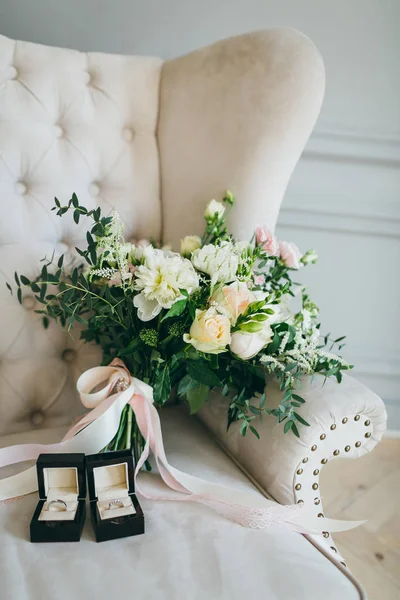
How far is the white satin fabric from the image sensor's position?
2.07 feet

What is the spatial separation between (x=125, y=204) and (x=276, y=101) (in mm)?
367

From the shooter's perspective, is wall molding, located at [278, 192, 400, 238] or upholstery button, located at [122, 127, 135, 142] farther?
wall molding, located at [278, 192, 400, 238]

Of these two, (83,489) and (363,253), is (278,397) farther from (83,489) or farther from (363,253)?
(363,253)

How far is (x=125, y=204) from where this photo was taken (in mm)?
1109

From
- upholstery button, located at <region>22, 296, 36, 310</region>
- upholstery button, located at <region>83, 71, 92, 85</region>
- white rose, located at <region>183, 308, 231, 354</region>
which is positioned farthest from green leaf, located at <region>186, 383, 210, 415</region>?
upholstery button, located at <region>83, 71, 92, 85</region>

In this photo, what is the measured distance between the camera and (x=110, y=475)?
777 millimetres

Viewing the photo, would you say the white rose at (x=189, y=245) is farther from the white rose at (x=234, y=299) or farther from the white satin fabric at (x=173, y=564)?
the white satin fabric at (x=173, y=564)

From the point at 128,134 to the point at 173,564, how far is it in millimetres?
837

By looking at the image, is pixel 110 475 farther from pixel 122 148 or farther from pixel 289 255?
pixel 122 148

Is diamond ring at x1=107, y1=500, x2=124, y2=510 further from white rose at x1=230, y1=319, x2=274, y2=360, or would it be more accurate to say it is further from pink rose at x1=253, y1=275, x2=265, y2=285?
pink rose at x1=253, y1=275, x2=265, y2=285

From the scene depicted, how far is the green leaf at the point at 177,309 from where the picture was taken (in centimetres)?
75

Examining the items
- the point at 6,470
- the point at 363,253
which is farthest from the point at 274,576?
the point at 363,253

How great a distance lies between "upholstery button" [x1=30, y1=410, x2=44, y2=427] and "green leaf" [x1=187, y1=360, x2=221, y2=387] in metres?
0.41

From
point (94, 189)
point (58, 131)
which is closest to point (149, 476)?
point (94, 189)
